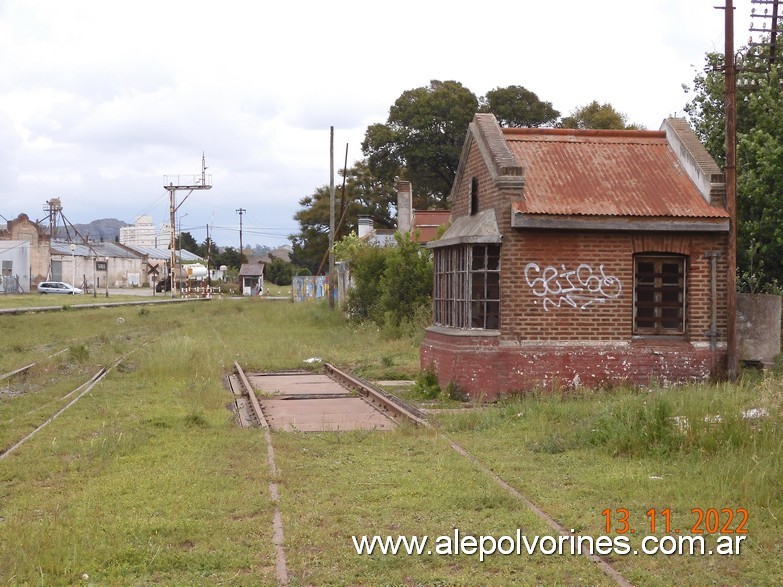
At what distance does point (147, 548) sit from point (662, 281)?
36.7 feet

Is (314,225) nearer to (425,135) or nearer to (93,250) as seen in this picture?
(425,135)

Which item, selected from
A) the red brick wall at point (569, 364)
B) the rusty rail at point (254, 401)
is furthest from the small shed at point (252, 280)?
the red brick wall at point (569, 364)

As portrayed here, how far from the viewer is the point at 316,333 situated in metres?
33.2

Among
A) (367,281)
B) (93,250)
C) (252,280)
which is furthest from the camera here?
(93,250)

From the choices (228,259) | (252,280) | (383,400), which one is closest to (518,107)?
(252,280)

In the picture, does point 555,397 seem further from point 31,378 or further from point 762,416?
point 31,378

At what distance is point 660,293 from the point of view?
15.7 m

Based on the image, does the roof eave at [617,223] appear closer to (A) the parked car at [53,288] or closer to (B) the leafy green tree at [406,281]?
(B) the leafy green tree at [406,281]

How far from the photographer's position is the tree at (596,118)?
197 ft

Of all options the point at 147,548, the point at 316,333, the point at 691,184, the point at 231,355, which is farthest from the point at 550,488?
the point at 316,333

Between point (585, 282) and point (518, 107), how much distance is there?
4980cm

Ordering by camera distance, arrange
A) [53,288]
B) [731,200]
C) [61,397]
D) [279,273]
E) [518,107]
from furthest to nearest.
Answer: [279,273] < [53,288] < [518,107] < [61,397] < [731,200]

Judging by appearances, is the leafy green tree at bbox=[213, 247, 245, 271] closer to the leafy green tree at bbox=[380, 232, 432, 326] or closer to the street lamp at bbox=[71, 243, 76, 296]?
the street lamp at bbox=[71, 243, 76, 296]

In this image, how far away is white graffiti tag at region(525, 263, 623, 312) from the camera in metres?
15.2
